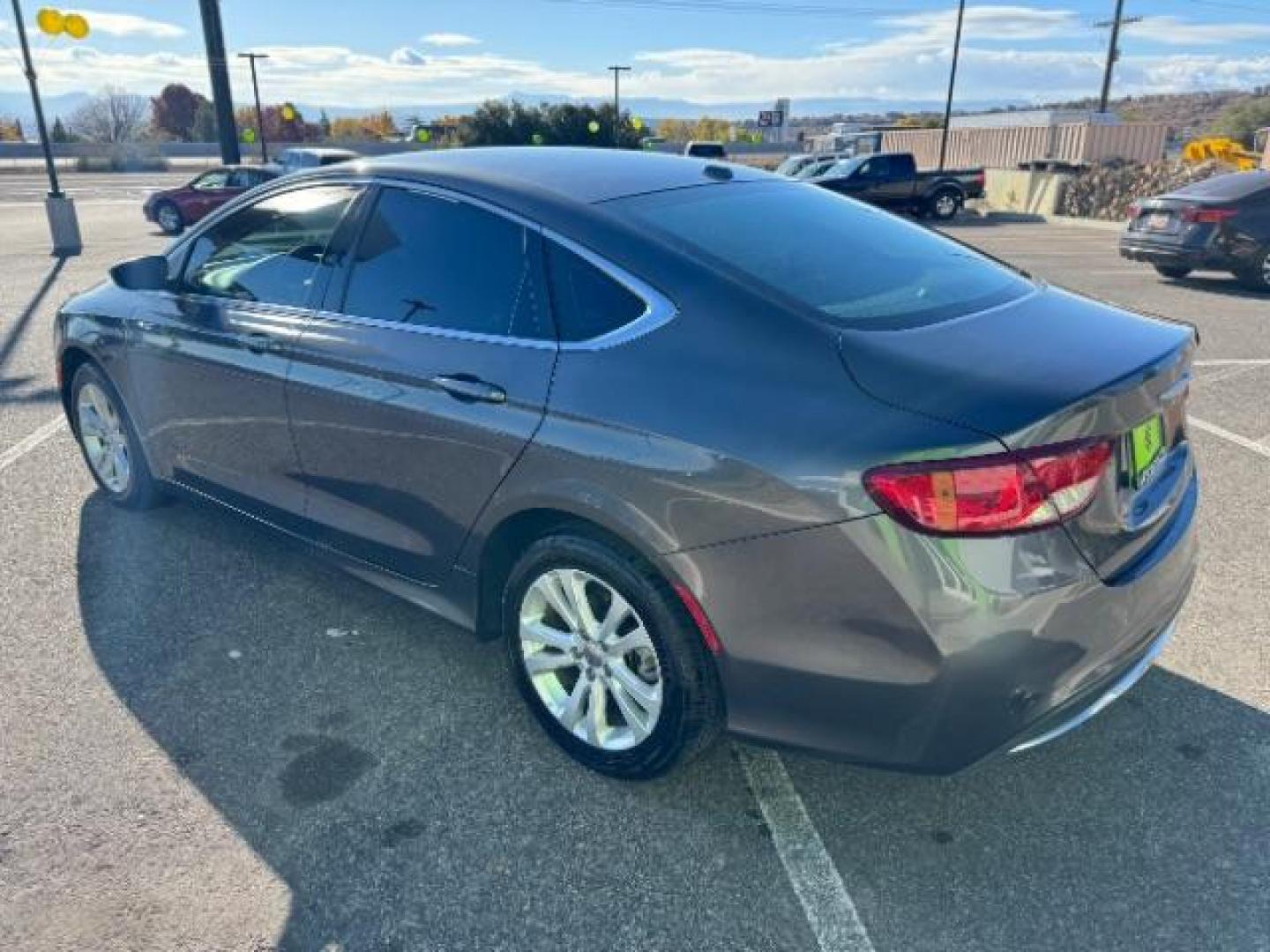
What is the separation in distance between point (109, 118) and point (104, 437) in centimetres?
8855

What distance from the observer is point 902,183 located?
896 inches

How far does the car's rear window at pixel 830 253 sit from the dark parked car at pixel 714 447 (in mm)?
16

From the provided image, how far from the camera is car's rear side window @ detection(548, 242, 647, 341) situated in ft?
8.32

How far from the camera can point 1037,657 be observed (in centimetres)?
212

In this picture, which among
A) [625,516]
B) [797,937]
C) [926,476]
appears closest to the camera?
[926,476]

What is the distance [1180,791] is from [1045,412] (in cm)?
133

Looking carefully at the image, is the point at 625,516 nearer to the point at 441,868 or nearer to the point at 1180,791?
the point at 441,868

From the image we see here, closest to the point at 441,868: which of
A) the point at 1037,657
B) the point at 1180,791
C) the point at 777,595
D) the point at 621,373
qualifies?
the point at 777,595

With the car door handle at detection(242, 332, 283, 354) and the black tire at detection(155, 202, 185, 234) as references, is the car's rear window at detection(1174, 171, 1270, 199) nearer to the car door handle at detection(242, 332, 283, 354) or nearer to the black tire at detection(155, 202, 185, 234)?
the car door handle at detection(242, 332, 283, 354)

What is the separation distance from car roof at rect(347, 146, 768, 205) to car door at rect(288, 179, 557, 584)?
0.10 meters

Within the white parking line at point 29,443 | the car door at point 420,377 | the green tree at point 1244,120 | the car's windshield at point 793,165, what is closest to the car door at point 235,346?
the car door at point 420,377

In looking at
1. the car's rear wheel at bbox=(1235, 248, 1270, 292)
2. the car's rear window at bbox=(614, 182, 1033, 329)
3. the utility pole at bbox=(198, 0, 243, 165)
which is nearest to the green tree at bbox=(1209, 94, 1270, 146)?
the car's rear wheel at bbox=(1235, 248, 1270, 292)

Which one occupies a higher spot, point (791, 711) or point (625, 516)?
point (625, 516)

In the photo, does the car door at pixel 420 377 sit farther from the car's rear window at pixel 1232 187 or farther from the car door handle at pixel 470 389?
the car's rear window at pixel 1232 187
